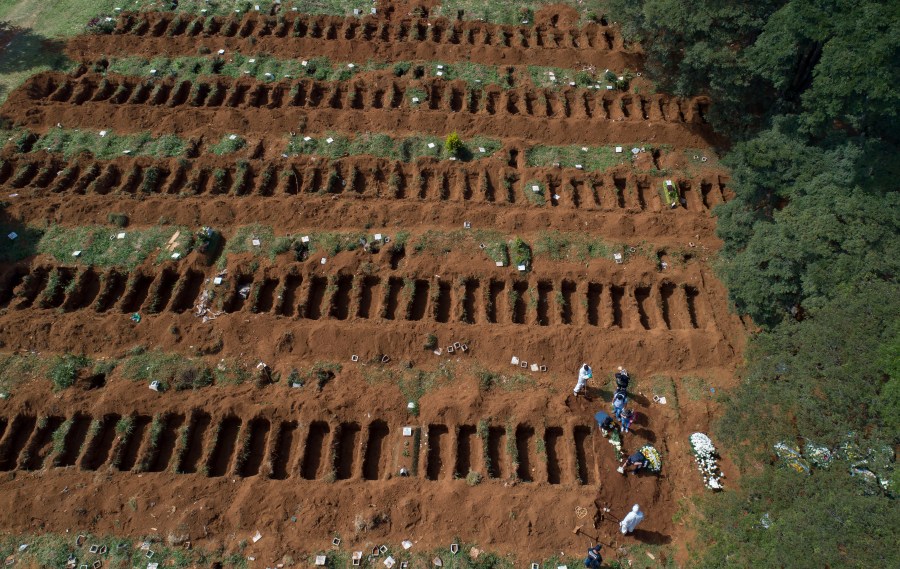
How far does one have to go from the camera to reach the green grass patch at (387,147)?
760 inches

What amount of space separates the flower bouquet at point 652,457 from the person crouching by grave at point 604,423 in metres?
0.85

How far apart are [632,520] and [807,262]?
796 cm

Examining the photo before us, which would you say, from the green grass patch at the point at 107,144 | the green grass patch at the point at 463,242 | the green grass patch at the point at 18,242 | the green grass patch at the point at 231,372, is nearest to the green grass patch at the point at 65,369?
the green grass patch at the point at 231,372

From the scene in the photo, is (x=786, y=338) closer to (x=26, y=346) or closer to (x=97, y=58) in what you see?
(x=26, y=346)

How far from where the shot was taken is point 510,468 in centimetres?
1370

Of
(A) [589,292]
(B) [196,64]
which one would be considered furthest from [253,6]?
(A) [589,292]

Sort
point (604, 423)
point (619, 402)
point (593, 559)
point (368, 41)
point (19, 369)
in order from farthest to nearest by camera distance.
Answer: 1. point (368, 41)
2. point (19, 369)
3. point (604, 423)
4. point (619, 402)
5. point (593, 559)

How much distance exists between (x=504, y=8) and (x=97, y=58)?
56.0 feet

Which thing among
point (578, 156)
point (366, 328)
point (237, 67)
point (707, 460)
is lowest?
point (707, 460)

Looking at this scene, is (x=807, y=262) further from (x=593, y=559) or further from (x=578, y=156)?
(x=593, y=559)

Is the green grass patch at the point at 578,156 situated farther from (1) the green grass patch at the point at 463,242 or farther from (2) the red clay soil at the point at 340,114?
(1) the green grass patch at the point at 463,242

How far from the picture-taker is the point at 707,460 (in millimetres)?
13773

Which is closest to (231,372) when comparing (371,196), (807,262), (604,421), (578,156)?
(371,196)

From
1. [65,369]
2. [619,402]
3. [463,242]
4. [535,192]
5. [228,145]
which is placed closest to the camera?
[619,402]
